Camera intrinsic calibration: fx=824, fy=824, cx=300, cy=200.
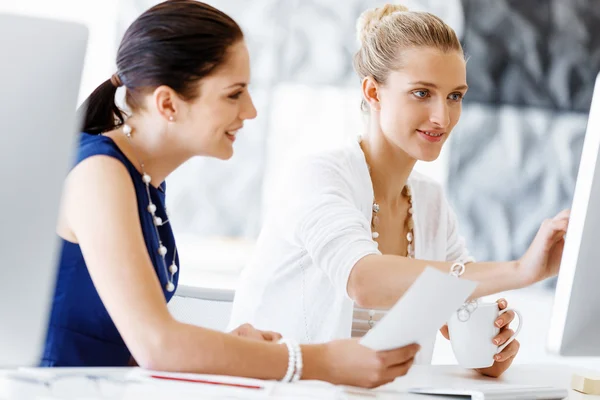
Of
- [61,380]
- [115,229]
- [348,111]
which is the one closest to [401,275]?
[115,229]

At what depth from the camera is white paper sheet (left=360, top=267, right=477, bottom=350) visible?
1025mm

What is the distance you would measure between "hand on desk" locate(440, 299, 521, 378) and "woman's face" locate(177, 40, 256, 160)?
2.00 feet

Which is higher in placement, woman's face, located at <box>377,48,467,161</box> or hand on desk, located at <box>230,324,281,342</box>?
woman's face, located at <box>377,48,467,161</box>

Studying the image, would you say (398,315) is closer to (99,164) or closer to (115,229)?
(115,229)

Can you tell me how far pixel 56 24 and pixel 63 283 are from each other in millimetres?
729

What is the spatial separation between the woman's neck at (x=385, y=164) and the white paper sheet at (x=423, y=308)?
0.94 metres

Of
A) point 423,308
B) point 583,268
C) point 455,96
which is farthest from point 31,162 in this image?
point 455,96

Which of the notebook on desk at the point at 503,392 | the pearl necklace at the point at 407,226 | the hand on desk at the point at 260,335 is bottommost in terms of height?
the notebook on desk at the point at 503,392

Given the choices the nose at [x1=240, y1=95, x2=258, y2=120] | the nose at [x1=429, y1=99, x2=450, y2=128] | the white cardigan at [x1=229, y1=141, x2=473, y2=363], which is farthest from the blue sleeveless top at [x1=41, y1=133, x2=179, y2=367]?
the nose at [x1=429, y1=99, x2=450, y2=128]

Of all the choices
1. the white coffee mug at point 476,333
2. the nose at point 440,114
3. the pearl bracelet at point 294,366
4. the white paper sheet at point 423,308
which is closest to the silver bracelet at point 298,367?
the pearl bracelet at point 294,366

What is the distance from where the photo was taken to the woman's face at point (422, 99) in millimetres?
1988

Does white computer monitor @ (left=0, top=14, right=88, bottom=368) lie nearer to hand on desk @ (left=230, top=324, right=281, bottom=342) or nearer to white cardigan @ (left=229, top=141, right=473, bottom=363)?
hand on desk @ (left=230, top=324, right=281, bottom=342)

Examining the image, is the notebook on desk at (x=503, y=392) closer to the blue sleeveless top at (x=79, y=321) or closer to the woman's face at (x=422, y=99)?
the blue sleeveless top at (x=79, y=321)

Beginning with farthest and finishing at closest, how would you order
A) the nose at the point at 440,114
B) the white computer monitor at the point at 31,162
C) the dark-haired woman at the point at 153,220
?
the nose at the point at 440,114, the dark-haired woman at the point at 153,220, the white computer monitor at the point at 31,162
